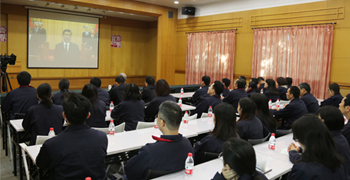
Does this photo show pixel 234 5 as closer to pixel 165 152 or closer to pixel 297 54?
pixel 297 54

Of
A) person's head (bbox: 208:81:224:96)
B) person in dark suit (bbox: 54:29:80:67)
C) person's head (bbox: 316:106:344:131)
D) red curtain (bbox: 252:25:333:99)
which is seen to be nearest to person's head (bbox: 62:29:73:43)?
person in dark suit (bbox: 54:29:80:67)

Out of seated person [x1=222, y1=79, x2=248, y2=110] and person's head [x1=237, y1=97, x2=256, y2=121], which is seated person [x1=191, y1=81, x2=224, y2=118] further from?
person's head [x1=237, y1=97, x2=256, y2=121]

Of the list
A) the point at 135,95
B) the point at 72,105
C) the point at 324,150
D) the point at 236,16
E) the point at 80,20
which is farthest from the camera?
the point at 80,20

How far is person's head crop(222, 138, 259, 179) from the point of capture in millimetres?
1559

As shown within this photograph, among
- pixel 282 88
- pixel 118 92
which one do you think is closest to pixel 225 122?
pixel 118 92

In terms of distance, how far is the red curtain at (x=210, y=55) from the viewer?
1027 cm

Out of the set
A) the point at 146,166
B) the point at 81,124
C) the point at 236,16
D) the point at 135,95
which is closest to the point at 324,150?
the point at 146,166

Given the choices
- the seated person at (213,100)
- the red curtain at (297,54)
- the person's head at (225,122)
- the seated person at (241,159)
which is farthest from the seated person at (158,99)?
the red curtain at (297,54)

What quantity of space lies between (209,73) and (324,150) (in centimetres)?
919

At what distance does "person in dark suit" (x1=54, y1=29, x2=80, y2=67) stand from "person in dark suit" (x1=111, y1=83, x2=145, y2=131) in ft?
28.9

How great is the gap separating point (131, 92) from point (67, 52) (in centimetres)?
902

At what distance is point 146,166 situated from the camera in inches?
85.1

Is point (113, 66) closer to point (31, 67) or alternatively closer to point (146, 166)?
point (31, 67)

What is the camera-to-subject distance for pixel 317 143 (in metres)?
1.88
